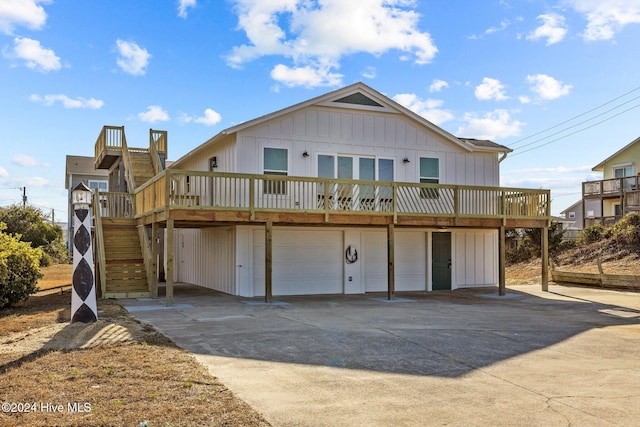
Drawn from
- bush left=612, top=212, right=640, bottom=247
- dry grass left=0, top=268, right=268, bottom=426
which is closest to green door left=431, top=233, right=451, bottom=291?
bush left=612, top=212, right=640, bottom=247

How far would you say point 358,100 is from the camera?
18953mm

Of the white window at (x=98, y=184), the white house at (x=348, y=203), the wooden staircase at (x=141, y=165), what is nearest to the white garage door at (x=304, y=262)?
the white house at (x=348, y=203)

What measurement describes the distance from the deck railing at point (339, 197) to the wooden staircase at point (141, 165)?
12.9 ft

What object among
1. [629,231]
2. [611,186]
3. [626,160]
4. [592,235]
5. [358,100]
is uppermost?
[626,160]

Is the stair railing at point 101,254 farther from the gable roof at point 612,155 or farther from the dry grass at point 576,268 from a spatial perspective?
the gable roof at point 612,155

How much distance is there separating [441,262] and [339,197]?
557cm

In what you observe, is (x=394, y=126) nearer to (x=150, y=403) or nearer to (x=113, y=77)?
(x=113, y=77)

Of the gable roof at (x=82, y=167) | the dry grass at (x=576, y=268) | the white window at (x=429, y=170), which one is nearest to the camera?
the white window at (x=429, y=170)

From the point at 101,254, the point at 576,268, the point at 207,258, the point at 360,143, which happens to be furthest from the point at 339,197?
the point at 576,268

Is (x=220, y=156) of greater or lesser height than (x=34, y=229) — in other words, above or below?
above

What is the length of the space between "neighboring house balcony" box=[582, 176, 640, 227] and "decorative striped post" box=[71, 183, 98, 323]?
30.7 metres

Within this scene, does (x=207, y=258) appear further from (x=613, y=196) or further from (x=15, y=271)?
(x=613, y=196)

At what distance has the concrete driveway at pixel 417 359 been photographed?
5.68 meters

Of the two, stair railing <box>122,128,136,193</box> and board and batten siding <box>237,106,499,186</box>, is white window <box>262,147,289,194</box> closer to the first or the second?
board and batten siding <box>237,106,499,186</box>
